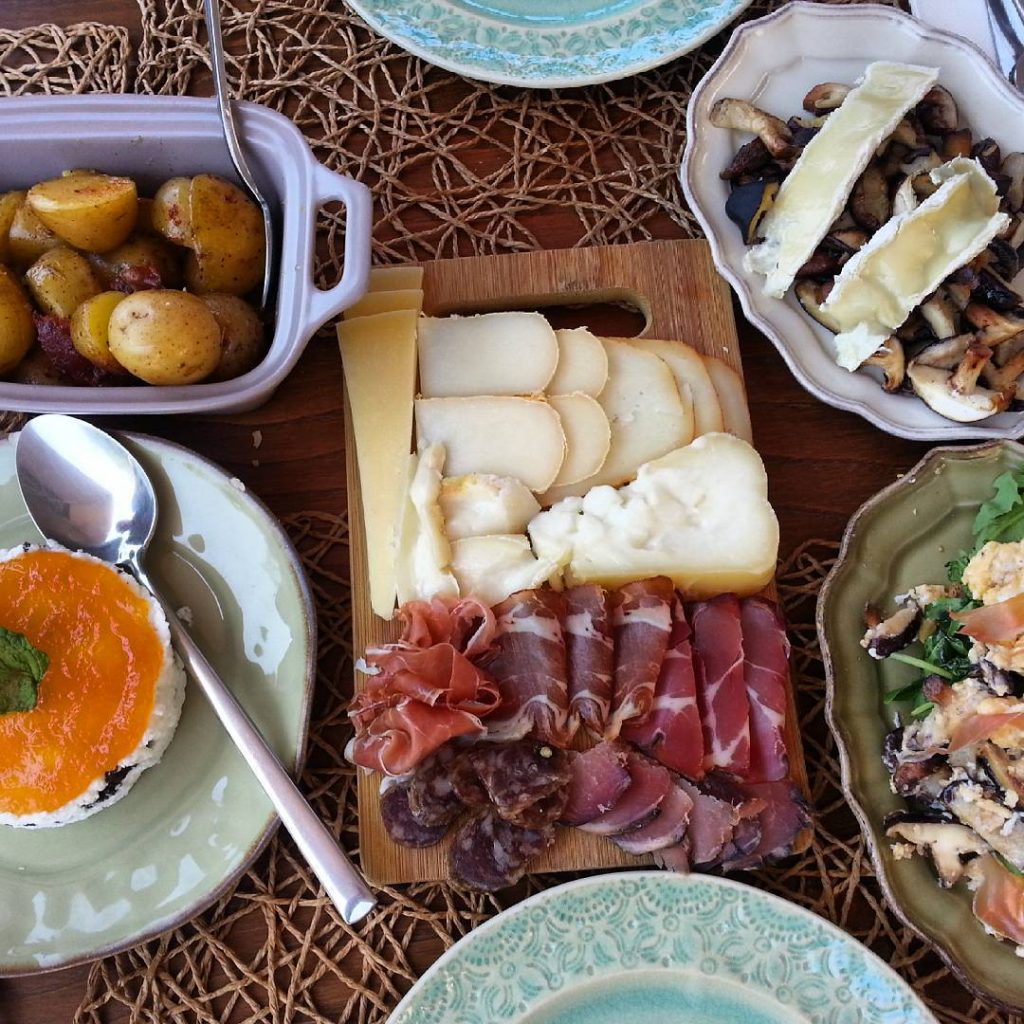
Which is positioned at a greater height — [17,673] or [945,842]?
[17,673]

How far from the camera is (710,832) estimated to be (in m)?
1.41

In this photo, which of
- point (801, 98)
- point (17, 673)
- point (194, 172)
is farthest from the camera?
point (801, 98)

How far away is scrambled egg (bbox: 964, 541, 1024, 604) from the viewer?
1.36 meters

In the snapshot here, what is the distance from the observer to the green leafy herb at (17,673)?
130cm

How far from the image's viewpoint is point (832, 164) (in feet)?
4.93

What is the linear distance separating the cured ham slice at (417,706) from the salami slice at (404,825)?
55 mm

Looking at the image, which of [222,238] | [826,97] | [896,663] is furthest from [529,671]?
[826,97]

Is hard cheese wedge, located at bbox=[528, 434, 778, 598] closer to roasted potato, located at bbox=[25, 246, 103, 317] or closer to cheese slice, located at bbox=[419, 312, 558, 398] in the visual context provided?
cheese slice, located at bbox=[419, 312, 558, 398]

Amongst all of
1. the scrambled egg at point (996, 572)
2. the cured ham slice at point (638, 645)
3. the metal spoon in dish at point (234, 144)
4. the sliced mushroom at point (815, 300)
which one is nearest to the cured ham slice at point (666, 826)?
the cured ham slice at point (638, 645)

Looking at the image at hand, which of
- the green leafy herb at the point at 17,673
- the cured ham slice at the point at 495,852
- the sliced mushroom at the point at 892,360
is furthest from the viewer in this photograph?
the sliced mushroom at the point at 892,360

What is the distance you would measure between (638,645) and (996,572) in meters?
0.50

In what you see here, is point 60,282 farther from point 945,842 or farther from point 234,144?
point 945,842

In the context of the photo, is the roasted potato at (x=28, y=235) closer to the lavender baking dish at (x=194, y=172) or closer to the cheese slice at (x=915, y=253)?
the lavender baking dish at (x=194, y=172)

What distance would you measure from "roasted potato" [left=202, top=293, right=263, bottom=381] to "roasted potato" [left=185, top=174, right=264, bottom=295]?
0.12 feet
